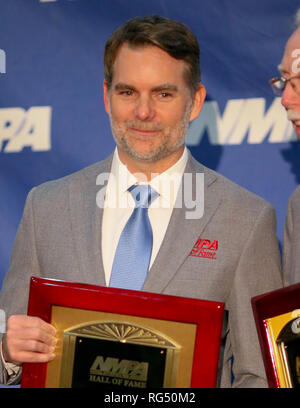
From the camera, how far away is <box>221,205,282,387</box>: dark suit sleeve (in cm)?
206

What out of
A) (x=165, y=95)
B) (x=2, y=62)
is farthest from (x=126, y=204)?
(x=2, y=62)

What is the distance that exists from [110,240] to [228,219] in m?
0.37

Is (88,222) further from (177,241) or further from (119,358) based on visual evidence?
(119,358)

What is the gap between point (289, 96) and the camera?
2.26 meters

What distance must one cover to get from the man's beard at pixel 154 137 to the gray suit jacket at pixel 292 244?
418 millimetres

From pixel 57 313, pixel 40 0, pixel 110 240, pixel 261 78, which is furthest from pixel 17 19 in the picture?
pixel 57 313

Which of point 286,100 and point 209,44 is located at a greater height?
point 209,44

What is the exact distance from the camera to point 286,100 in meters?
2.26

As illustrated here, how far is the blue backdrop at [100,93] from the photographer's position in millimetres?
2705

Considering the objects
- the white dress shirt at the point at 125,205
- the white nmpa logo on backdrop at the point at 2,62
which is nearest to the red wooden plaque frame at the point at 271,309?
the white dress shirt at the point at 125,205
